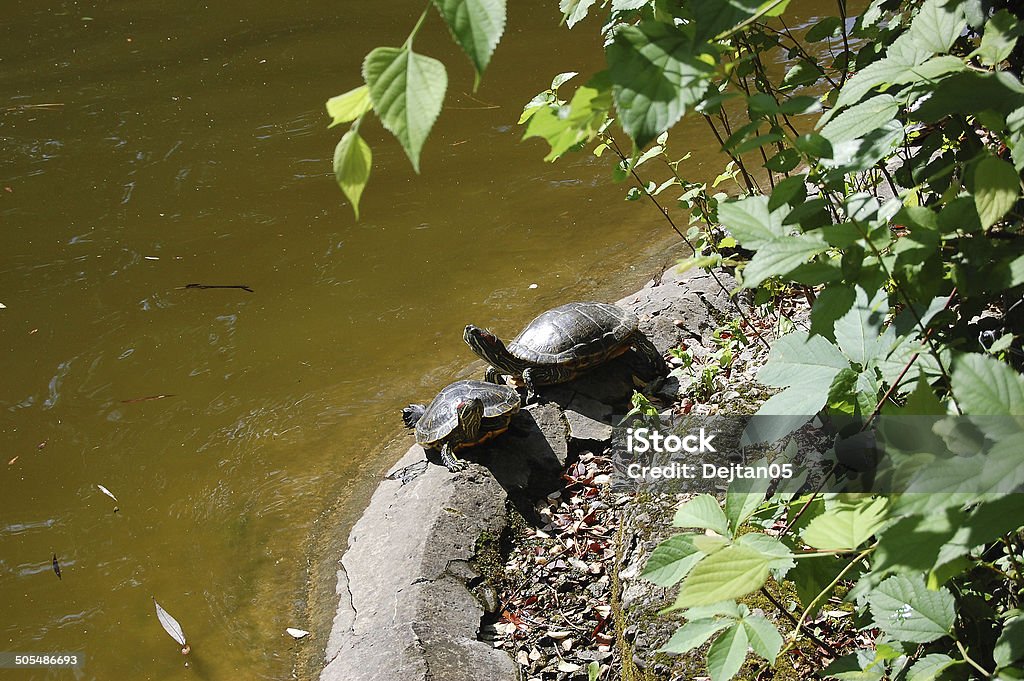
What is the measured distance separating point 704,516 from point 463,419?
275 centimetres

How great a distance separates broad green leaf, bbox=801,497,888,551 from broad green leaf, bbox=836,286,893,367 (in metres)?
0.25

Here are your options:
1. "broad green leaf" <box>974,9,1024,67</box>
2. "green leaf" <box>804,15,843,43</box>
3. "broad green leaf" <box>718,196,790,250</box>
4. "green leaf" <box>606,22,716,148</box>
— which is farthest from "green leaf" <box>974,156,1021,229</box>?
"green leaf" <box>804,15,843,43</box>

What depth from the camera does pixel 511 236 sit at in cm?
595

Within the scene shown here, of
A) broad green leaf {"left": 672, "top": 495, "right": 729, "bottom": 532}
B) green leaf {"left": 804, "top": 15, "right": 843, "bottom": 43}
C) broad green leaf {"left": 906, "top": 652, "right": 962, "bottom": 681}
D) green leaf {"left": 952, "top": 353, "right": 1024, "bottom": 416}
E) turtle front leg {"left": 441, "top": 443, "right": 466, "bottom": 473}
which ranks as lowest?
turtle front leg {"left": 441, "top": 443, "right": 466, "bottom": 473}

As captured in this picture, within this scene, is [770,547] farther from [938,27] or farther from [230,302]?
[230,302]

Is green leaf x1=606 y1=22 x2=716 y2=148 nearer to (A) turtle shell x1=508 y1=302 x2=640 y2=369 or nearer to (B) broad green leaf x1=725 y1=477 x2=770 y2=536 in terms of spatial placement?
(B) broad green leaf x1=725 y1=477 x2=770 y2=536

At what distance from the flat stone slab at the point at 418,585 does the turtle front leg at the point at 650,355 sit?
1072 mm

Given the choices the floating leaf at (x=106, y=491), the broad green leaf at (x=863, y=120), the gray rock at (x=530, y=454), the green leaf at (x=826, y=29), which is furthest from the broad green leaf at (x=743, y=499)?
the floating leaf at (x=106, y=491)

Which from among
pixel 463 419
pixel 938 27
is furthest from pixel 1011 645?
pixel 463 419

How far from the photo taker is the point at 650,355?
4.31 meters

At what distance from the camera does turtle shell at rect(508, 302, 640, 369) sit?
4250 mm

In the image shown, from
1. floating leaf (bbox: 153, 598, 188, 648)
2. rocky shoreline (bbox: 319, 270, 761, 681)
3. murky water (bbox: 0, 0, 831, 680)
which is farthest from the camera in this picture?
murky water (bbox: 0, 0, 831, 680)

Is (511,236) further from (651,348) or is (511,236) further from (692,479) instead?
(692,479)

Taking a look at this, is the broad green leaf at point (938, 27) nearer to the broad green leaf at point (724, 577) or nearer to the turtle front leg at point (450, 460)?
the broad green leaf at point (724, 577)
